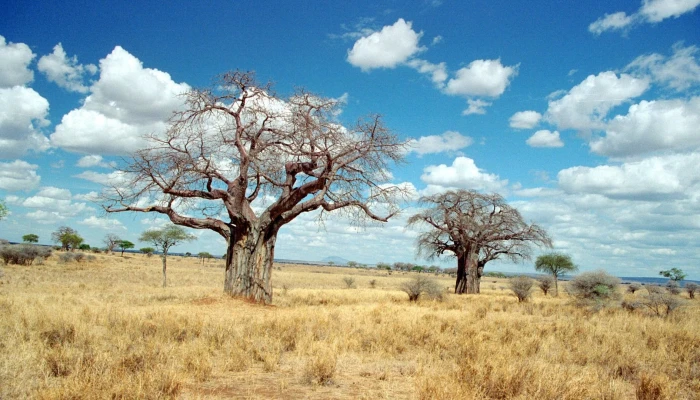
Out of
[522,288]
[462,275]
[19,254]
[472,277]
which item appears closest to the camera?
[522,288]

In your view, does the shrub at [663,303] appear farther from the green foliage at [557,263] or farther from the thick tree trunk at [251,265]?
the green foliage at [557,263]

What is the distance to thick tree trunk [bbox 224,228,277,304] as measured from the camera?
54.3 ft

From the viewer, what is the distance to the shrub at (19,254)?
39.6m

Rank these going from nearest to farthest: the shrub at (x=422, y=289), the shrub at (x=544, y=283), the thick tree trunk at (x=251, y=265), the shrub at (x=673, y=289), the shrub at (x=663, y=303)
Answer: the thick tree trunk at (x=251, y=265) < the shrub at (x=663, y=303) < the shrub at (x=422, y=289) < the shrub at (x=673, y=289) < the shrub at (x=544, y=283)

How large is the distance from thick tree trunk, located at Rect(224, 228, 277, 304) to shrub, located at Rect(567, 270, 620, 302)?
15.4m

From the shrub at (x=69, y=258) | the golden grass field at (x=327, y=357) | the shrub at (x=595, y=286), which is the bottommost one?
the shrub at (x=69, y=258)

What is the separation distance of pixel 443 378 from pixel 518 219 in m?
25.0

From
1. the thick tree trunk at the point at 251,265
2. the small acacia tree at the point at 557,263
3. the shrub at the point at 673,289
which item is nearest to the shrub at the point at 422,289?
the thick tree trunk at the point at 251,265

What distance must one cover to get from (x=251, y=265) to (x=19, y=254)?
36.0 meters

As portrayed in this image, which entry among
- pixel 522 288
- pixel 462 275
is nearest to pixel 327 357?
pixel 522 288

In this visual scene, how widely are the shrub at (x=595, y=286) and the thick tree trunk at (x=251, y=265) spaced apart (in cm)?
1542

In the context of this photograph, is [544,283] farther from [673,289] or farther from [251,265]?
[251,265]

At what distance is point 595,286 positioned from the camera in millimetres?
21734

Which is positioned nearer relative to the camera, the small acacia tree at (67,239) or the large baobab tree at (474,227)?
the large baobab tree at (474,227)
